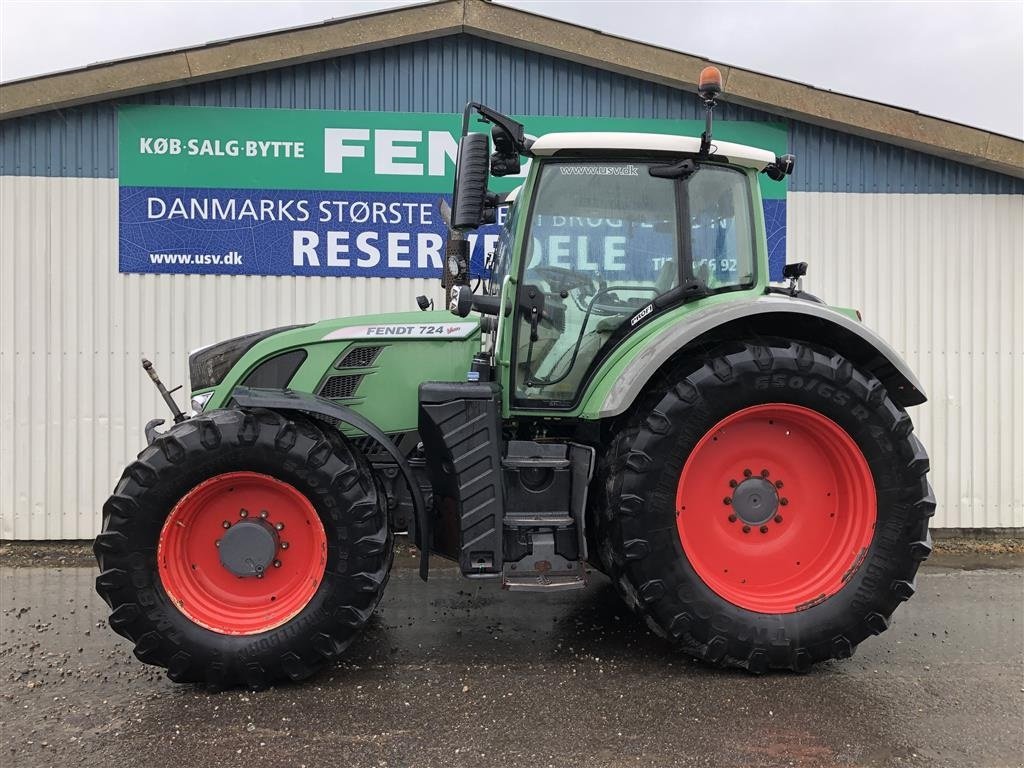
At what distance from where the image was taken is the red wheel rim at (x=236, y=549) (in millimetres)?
3098

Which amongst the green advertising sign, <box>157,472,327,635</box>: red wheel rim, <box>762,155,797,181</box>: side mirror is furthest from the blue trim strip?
<box>157,472,327,635</box>: red wheel rim

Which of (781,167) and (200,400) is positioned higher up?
(781,167)

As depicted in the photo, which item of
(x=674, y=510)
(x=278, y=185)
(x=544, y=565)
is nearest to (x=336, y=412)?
(x=544, y=565)

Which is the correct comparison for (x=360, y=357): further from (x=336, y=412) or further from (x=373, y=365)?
(x=336, y=412)

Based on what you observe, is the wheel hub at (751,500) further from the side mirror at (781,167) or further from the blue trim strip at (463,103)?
the blue trim strip at (463,103)

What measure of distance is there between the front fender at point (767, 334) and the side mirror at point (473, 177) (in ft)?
3.04

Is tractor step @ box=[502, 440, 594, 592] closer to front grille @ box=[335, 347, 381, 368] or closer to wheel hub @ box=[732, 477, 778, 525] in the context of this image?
wheel hub @ box=[732, 477, 778, 525]

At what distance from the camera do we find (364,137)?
5641mm

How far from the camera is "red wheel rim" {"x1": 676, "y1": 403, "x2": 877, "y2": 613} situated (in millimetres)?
3252

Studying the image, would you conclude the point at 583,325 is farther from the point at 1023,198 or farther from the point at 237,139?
the point at 1023,198

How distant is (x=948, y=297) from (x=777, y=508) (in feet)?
12.1

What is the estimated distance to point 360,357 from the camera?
3.52 m

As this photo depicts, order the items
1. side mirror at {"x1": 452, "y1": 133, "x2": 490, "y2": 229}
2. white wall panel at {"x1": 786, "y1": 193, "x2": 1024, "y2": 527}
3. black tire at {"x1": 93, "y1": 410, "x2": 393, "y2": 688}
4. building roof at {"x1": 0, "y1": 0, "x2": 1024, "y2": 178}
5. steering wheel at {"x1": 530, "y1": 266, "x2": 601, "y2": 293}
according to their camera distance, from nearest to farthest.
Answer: side mirror at {"x1": 452, "y1": 133, "x2": 490, "y2": 229} → black tire at {"x1": 93, "y1": 410, "x2": 393, "y2": 688} → steering wheel at {"x1": 530, "y1": 266, "x2": 601, "y2": 293} → building roof at {"x1": 0, "y1": 0, "x2": 1024, "y2": 178} → white wall panel at {"x1": 786, "y1": 193, "x2": 1024, "y2": 527}

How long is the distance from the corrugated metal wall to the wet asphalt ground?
79.0 inches
